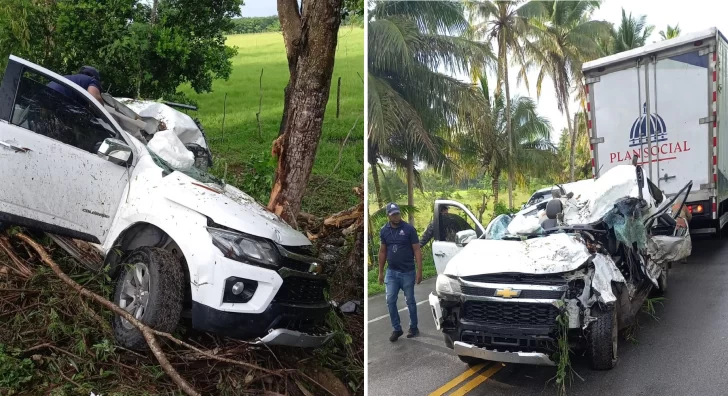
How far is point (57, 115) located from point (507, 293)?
270cm

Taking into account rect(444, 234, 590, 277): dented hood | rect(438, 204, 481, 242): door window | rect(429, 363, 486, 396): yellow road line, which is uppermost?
rect(438, 204, 481, 242): door window

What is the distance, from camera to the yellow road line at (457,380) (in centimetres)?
299

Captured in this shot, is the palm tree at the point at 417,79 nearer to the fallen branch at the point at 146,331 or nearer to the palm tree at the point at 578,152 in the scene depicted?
the palm tree at the point at 578,152

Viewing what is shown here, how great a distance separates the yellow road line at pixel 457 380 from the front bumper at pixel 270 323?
32.3 inches

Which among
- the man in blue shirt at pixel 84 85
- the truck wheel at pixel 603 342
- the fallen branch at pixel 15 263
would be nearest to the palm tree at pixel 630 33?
the truck wheel at pixel 603 342

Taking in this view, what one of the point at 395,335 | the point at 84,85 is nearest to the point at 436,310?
the point at 395,335

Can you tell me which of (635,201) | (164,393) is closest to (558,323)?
(635,201)

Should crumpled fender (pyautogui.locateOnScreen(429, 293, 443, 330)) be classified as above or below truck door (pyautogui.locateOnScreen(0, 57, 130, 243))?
below

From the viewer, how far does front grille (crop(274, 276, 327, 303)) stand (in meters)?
3.36

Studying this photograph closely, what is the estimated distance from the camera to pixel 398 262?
3.36m

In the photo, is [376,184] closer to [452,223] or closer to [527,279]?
[452,223]

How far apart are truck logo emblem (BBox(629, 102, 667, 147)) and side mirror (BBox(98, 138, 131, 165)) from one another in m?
2.79

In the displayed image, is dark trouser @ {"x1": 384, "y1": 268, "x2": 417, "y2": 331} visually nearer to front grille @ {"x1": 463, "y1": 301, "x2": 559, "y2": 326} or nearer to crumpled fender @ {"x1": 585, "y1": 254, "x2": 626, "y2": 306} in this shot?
front grille @ {"x1": 463, "y1": 301, "x2": 559, "y2": 326}

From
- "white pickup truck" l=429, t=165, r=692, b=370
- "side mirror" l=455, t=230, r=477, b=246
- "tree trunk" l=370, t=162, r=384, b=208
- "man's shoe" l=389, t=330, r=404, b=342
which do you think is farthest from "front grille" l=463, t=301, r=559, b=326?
"tree trunk" l=370, t=162, r=384, b=208
